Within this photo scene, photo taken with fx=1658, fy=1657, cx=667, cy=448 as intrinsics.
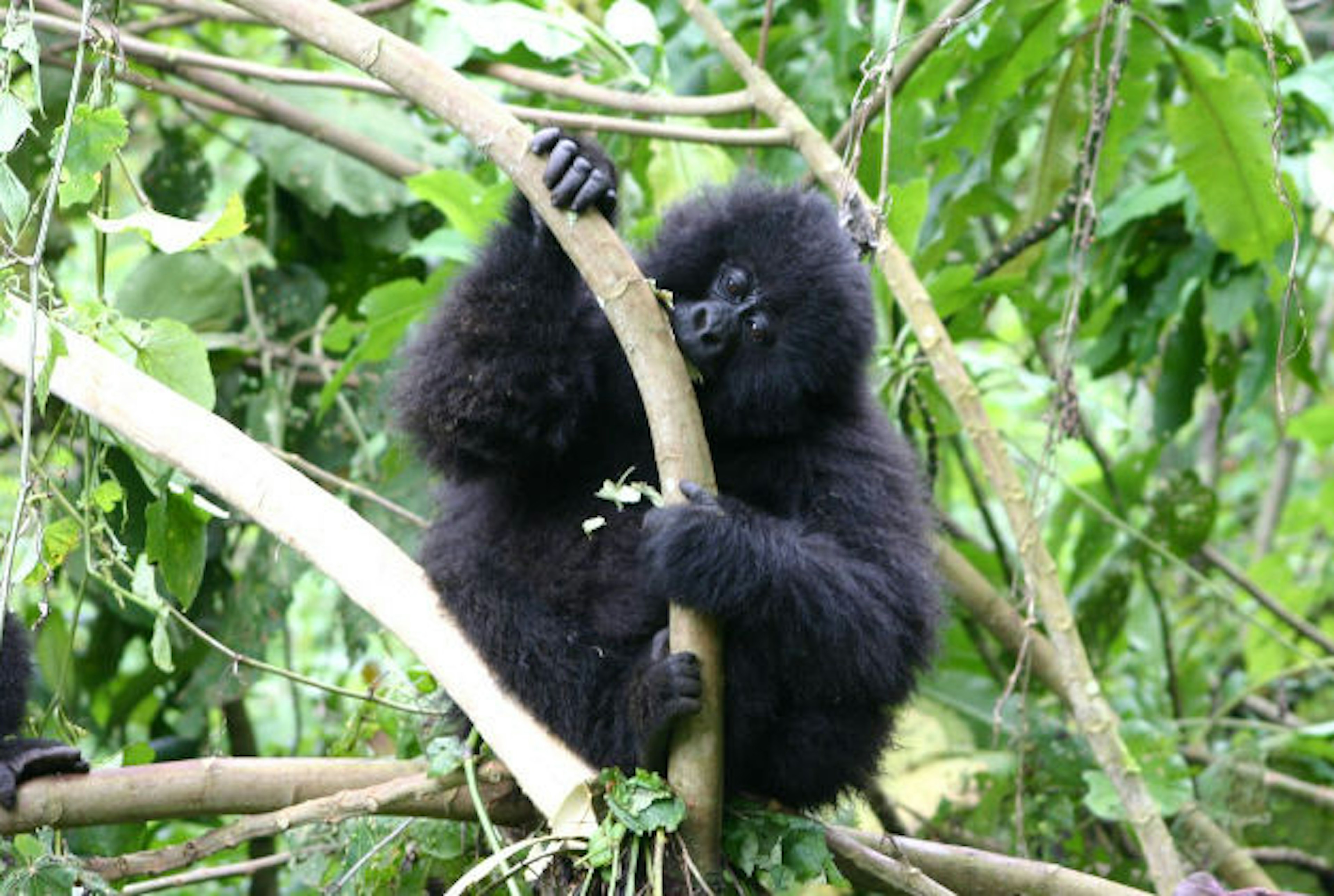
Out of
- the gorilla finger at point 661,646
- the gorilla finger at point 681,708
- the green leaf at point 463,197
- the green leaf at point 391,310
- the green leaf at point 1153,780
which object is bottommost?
the green leaf at point 1153,780

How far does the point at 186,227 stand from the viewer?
9.12 ft

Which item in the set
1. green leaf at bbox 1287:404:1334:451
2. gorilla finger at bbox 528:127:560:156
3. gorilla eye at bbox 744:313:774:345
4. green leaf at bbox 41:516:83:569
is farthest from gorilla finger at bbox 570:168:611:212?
green leaf at bbox 1287:404:1334:451

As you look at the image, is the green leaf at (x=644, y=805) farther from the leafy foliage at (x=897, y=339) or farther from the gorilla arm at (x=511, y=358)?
the gorilla arm at (x=511, y=358)

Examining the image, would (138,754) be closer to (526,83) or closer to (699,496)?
(699,496)

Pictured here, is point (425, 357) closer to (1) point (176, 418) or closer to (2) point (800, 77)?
(1) point (176, 418)

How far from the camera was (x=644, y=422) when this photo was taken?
343 cm

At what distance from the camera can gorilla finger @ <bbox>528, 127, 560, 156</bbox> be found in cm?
274

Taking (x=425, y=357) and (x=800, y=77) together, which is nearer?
(x=425, y=357)

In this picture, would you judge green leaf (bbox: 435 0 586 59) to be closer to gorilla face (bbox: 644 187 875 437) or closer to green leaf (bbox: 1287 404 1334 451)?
gorilla face (bbox: 644 187 875 437)

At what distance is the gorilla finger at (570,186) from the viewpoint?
2.65 meters

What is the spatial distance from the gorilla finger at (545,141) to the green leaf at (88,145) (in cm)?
69

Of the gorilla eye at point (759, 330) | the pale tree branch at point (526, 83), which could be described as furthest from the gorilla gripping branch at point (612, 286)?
the pale tree branch at point (526, 83)

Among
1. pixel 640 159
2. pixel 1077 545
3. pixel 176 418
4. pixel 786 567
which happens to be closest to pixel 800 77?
pixel 640 159

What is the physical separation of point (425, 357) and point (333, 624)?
2953 millimetres
